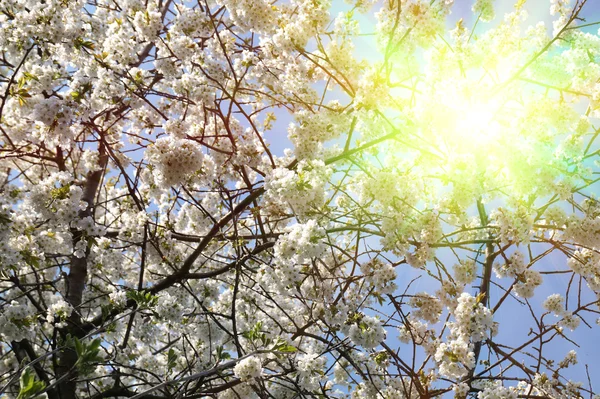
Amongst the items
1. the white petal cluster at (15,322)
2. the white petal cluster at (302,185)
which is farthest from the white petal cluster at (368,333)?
the white petal cluster at (15,322)

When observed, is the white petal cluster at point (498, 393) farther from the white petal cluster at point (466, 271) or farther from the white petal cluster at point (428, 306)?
the white petal cluster at point (466, 271)

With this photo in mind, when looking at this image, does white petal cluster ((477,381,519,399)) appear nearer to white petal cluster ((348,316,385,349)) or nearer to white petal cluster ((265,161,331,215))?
white petal cluster ((348,316,385,349))

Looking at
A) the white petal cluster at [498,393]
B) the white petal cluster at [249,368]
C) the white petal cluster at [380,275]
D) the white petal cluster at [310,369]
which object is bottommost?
the white petal cluster at [249,368]

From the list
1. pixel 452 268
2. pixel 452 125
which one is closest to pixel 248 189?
pixel 452 125

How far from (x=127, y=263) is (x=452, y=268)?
19.5 feet

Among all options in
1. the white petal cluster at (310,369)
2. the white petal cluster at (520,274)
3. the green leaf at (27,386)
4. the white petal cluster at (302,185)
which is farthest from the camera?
the white petal cluster at (520,274)

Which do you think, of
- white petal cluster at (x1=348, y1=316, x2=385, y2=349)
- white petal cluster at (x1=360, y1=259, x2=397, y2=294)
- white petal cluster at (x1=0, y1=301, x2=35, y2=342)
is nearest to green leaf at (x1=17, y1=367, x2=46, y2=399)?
white petal cluster at (x1=348, y1=316, x2=385, y2=349)

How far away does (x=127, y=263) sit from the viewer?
27.6 ft

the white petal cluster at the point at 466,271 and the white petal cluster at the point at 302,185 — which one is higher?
the white petal cluster at the point at 466,271

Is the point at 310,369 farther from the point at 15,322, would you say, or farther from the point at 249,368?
the point at 15,322

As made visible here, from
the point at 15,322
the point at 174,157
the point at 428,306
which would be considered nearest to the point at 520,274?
the point at 428,306

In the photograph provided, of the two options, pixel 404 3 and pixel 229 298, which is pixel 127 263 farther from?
pixel 404 3

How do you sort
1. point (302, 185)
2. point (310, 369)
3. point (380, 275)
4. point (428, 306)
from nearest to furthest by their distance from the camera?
point (302, 185) < point (380, 275) < point (310, 369) < point (428, 306)

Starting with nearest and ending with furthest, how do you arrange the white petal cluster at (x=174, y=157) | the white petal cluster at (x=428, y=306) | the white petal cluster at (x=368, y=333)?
the white petal cluster at (x=174, y=157), the white petal cluster at (x=368, y=333), the white petal cluster at (x=428, y=306)
